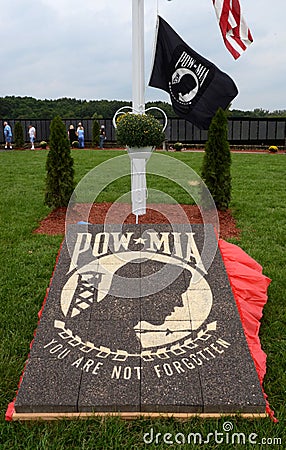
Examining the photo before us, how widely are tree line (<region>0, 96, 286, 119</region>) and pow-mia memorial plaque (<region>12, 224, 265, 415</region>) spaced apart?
22.5m

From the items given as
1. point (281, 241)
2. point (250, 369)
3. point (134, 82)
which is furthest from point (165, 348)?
point (134, 82)

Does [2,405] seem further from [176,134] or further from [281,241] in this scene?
[176,134]

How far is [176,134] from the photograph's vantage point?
959 inches

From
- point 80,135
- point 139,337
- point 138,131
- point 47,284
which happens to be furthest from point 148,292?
point 80,135

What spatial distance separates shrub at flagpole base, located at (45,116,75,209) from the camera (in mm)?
6664

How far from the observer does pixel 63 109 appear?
97.3 feet

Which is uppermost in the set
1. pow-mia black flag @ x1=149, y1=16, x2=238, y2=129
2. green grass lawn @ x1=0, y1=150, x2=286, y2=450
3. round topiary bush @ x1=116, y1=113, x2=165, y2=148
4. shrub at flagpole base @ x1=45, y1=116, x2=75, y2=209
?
pow-mia black flag @ x1=149, y1=16, x2=238, y2=129

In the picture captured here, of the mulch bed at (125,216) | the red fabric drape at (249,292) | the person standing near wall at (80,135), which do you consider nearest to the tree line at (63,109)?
the person standing near wall at (80,135)

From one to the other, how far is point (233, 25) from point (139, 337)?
174 inches

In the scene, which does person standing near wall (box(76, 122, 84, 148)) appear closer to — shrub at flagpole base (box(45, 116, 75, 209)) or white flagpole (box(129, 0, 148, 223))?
shrub at flagpole base (box(45, 116, 75, 209))

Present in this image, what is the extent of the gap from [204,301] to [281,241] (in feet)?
9.41

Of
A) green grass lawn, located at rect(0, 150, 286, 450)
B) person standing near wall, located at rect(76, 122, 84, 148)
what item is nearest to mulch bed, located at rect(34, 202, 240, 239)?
green grass lawn, located at rect(0, 150, 286, 450)

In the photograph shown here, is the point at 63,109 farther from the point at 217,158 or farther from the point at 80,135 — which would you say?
the point at 217,158

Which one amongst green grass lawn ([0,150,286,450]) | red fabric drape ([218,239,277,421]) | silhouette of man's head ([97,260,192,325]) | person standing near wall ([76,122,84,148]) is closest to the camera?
green grass lawn ([0,150,286,450])
